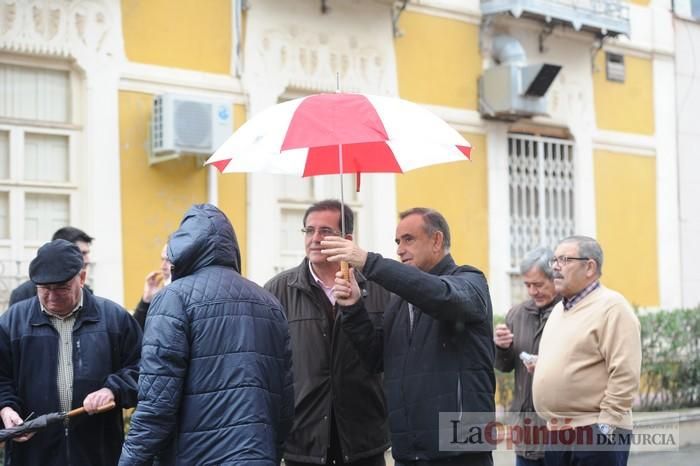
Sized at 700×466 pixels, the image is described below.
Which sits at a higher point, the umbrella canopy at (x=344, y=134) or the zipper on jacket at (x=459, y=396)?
the umbrella canopy at (x=344, y=134)

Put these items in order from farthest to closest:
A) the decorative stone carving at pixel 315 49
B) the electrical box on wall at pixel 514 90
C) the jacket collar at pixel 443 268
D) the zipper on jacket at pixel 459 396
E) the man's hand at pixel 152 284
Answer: the electrical box on wall at pixel 514 90
the decorative stone carving at pixel 315 49
the man's hand at pixel 152 284
the jacket collar at pixel 443 268
the zipper on jacket at pixel 459 396

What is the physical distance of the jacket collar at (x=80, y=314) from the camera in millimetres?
5816

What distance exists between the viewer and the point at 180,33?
37.0ft

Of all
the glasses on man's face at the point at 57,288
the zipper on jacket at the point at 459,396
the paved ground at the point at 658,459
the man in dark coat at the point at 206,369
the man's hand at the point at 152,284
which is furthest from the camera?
the paved ground at the point at 658,459

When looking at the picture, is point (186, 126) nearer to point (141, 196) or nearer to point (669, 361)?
point (141, 196)

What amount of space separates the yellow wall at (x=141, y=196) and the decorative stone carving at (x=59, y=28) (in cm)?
56

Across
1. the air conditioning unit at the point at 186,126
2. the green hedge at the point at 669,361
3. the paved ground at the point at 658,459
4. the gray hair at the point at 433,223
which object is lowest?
the paved ground at the point at 658,459

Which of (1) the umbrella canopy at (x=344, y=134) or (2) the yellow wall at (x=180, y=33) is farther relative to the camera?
(2) the yellow wall at (x=180, y=33)

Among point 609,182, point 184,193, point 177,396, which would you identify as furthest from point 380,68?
point 177,396

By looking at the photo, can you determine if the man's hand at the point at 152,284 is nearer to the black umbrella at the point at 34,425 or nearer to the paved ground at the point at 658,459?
the black umbrella at the point at 34,425

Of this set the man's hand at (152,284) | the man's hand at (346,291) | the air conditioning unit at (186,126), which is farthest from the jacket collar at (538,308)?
the air conditioning unit at (186,126)

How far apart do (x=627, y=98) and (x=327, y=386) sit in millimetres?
10797

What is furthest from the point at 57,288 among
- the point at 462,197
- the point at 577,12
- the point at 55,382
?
the point at 577,12

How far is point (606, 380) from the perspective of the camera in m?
6.05
